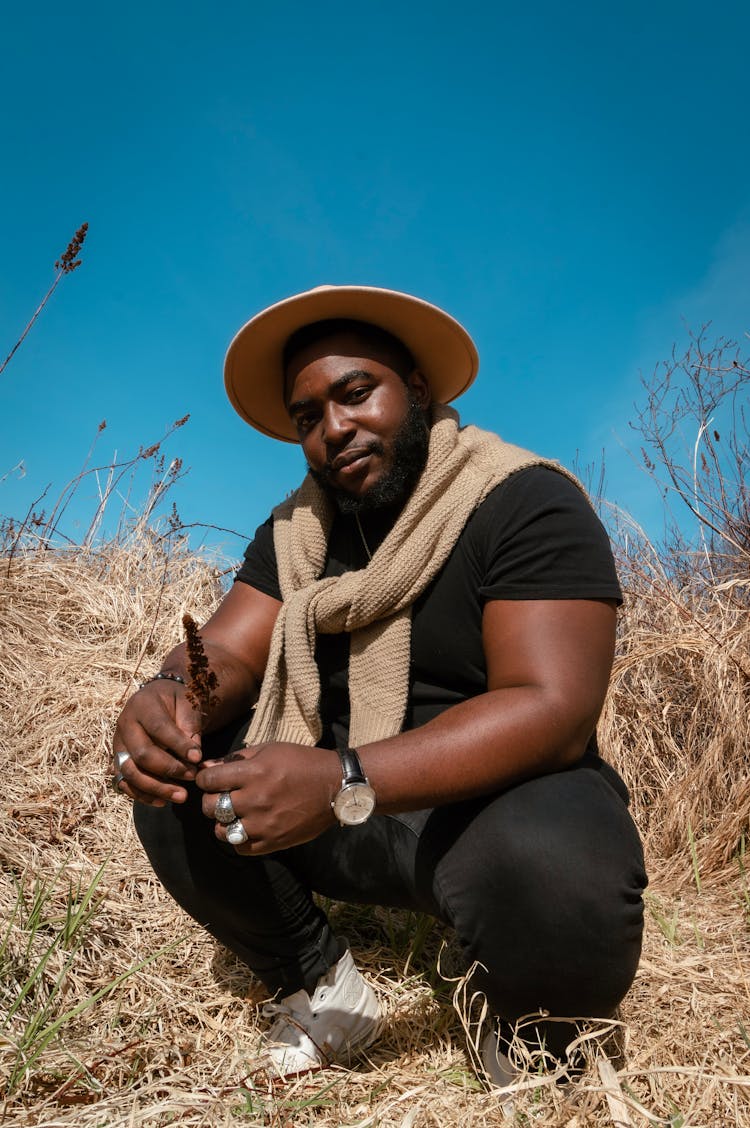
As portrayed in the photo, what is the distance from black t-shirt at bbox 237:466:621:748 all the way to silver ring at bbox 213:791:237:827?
0.85 meters

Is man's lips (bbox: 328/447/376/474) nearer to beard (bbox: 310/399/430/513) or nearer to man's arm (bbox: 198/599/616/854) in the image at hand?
beard (bbox: 310/399/430/513)

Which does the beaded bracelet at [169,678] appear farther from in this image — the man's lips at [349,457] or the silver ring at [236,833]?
the man's lips at [349,457]

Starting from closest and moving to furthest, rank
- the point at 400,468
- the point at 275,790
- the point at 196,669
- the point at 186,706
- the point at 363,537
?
the point at 196,669 → the point at 275,790 → the point at 186,706 → the point at 400,468 → the point at 363,537

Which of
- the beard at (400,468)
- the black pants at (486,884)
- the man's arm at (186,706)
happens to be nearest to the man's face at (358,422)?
the beard at (400,468)

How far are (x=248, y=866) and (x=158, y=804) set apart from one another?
0.32 m

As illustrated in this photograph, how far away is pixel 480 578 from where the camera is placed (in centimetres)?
227

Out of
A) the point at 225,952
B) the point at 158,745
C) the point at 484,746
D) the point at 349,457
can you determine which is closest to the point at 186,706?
the point at 158,745

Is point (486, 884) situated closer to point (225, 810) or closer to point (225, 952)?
point (225, 810)

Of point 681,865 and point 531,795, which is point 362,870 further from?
point 681,865

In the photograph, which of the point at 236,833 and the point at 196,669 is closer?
the point at 196,669

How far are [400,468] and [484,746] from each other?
1.06 m

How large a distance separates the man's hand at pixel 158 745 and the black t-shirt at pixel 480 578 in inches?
24.2

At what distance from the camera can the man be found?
1.77 m

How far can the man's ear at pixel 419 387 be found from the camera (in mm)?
2814
